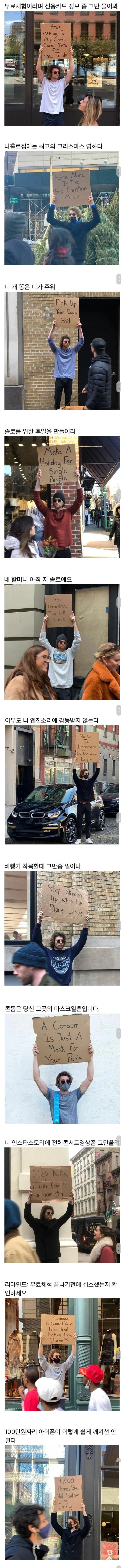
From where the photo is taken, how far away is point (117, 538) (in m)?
5.82

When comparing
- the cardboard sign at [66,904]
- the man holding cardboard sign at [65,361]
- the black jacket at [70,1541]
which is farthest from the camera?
the man holding cardboard sign at [65,361]

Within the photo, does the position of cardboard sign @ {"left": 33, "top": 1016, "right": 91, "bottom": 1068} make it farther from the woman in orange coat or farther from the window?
the window

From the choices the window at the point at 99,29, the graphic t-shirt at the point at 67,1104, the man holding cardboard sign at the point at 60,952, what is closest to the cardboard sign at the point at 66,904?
the man holding cardboard sign at the point at 60,952

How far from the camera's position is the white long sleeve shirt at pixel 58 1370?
5410mm

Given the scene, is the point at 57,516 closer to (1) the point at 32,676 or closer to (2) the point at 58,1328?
(1) the point at 32,676

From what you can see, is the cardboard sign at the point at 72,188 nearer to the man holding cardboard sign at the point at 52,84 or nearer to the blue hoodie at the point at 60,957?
the man holding cardboard sign at the point at 52,84

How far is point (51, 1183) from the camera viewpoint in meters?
5.50

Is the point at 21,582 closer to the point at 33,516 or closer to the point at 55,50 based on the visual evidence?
the point at 33,516

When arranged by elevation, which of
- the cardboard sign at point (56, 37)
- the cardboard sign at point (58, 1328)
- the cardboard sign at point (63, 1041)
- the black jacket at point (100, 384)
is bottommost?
the cardboard sign at point (58, 1328)

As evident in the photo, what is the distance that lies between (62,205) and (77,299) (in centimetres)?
45

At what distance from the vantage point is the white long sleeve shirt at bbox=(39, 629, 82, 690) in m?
5.68

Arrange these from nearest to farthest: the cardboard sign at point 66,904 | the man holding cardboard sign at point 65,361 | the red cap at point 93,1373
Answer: the red cap at point 93,1373, the cardboard sign at point 66,904, the man holding cardboard sign at point 65,361

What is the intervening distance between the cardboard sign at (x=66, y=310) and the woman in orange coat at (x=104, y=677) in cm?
146

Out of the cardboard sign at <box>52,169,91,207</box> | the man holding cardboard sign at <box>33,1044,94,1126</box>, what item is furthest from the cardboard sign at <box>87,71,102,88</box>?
the man holding cardboard sign at <box>33,1044,94,1126</box>
